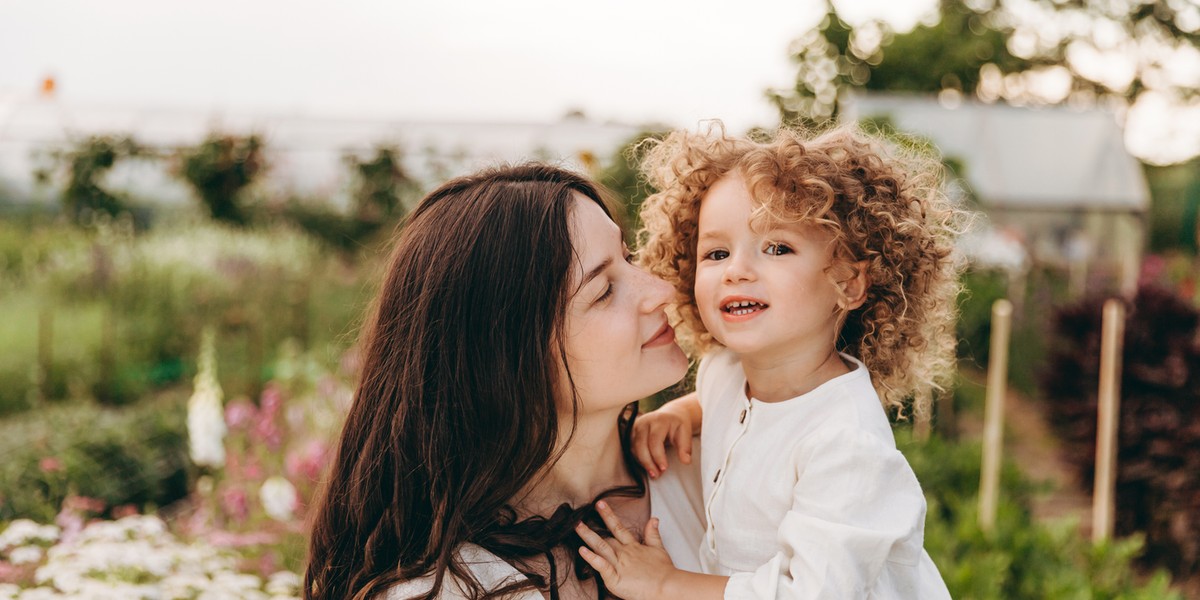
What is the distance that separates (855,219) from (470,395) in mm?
761

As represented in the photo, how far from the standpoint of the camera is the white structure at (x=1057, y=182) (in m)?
13.4

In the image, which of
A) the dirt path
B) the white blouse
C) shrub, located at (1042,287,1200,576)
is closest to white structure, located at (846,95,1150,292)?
the dirt path

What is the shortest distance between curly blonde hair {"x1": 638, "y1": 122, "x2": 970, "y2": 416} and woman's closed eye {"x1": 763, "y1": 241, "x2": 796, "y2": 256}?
0.17 ft

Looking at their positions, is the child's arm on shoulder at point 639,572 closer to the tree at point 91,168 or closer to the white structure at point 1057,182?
the tree at point 91,168

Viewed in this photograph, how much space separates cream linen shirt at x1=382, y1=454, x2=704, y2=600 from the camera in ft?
4.83

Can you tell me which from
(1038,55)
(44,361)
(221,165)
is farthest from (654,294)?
(1038,55)

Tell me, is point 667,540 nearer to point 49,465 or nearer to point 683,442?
point 683,442

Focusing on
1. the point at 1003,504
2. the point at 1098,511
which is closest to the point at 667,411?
the point at 1003,504

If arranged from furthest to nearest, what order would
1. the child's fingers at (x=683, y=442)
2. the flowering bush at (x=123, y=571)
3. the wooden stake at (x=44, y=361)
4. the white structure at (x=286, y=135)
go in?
the white structure at (x=286, y=135) → the wooden stake at (x=44, y=361) → the flowering bush at (x=123, y=571) → the child's fingers at (x=683, y=442)

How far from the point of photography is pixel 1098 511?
4.71 m

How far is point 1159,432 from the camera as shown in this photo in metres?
5.61

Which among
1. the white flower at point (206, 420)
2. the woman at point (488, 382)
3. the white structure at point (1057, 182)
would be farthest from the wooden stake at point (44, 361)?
the white structure at point (1057, 182)

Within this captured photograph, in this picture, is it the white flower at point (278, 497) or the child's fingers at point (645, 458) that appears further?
the white flower at point (278, 497)

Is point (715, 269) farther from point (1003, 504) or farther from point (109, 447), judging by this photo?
point (109, 447)
